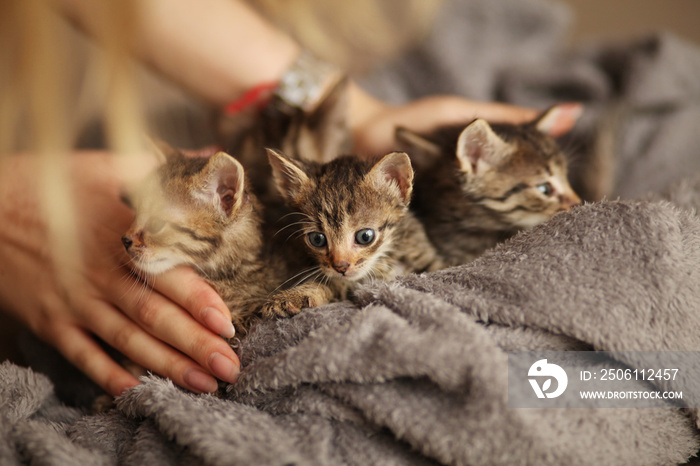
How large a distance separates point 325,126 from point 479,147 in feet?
1.71

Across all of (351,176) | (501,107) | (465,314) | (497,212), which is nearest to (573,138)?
(501,107)

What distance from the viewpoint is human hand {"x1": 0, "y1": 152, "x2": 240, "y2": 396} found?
3.50 feet

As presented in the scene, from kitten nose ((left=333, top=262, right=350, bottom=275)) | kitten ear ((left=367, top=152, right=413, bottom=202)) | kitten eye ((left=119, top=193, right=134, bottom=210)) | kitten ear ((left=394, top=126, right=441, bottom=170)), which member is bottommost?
kitten eye ((left=119, top=193, right=134, bottom=210))

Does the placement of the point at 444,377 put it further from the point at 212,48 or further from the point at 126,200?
the point at 212,48

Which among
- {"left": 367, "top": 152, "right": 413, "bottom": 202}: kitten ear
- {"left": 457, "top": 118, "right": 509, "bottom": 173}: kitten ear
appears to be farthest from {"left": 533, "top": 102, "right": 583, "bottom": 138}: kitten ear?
{"left": 367, "top": 152, "right": 413, "bottom": 202}: kitten ear

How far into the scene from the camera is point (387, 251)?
1.24m

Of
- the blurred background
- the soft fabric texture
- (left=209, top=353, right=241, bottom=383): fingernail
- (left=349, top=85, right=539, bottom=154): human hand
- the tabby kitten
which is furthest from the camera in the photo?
the blurred background

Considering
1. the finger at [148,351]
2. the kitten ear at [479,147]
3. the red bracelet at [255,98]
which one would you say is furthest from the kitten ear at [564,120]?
the finger at [148,351]

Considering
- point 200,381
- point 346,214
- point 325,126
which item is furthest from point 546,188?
point 200,381

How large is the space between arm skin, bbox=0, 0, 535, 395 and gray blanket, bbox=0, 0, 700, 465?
115 millimetres

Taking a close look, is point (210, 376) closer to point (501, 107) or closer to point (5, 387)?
point (5, 387)

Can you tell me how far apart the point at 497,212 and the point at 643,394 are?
58 cm

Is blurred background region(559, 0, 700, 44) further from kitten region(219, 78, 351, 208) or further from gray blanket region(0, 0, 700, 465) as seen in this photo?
gray blanket region(0, 0, 700, 465)

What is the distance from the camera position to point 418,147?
1.41 meters
